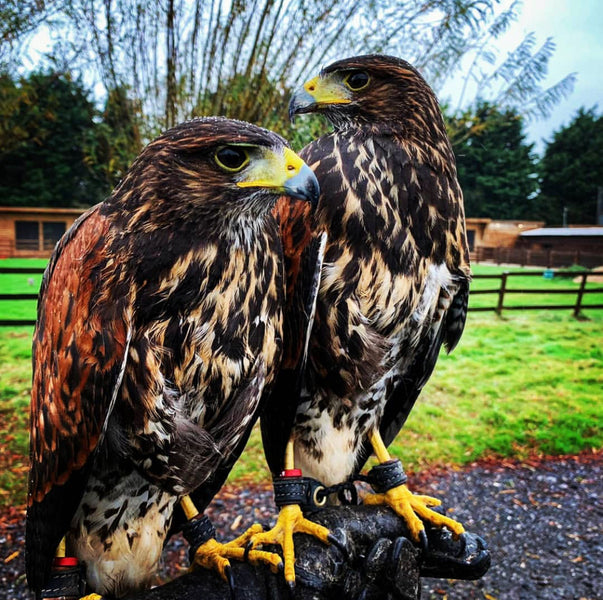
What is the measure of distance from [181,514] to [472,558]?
0.83 meters

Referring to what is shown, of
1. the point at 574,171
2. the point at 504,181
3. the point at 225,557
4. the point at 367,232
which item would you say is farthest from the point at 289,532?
the point at 574,171

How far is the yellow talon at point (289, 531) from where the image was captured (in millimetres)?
1297

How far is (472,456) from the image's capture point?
20.7ft

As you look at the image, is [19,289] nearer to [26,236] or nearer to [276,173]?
[26,236]

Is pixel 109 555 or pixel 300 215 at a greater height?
pixel 300 215

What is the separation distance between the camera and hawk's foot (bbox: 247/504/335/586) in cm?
130

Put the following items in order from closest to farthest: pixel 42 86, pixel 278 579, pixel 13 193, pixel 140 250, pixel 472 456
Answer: pixel 140 250 → pixel 278 579 → pixel 42 86 → pixel 472 456 → pixel 13 193

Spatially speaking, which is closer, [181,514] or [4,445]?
[181,514]

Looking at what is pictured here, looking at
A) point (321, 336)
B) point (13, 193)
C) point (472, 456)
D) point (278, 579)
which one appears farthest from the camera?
point (13, 193)

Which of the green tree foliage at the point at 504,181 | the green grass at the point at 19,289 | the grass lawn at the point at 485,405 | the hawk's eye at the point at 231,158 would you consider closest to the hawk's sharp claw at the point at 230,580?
the hawk's eye at the point at 231,158

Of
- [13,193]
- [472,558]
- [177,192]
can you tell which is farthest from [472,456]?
[13,193]

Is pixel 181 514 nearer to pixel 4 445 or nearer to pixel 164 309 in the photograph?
pixel 164 309

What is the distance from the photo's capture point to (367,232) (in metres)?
1.34

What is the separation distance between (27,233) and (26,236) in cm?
9
